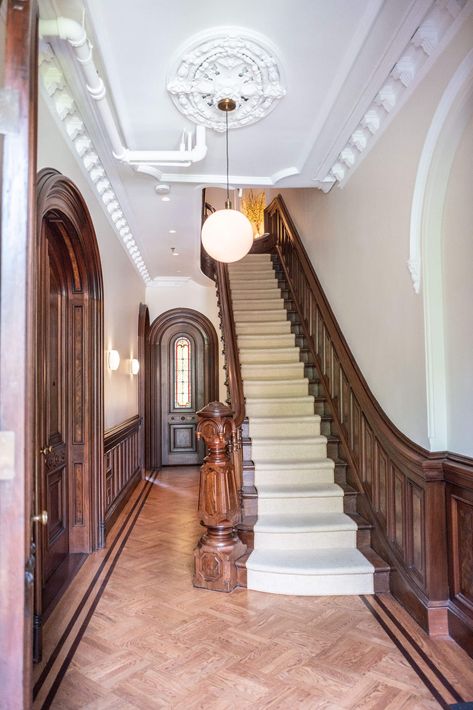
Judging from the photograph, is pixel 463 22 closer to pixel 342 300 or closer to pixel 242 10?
pixel 242 10

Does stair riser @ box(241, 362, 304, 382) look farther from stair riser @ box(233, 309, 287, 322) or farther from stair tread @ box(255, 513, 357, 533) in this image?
stair tread @ box(255, 513, 357, 533)

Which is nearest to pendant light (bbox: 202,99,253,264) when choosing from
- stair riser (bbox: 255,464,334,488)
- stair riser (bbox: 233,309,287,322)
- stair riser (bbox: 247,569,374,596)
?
stair riser (bbox: 255,464,334,488)

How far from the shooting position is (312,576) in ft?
10.3

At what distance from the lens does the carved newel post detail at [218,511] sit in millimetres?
3219

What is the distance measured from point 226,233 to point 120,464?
291cm

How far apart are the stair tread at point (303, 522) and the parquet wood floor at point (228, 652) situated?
0.49m

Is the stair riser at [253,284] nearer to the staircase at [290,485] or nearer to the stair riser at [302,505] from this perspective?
the staircase at [290,485]

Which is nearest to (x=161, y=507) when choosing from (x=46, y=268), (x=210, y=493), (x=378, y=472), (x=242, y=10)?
(x=210, y=493)

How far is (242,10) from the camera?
233 centimetres

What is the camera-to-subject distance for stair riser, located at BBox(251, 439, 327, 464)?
4.20 m

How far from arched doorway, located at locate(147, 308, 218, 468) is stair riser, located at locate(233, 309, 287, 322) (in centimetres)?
201

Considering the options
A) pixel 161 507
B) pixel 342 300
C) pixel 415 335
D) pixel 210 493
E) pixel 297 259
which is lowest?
pixel 161 507

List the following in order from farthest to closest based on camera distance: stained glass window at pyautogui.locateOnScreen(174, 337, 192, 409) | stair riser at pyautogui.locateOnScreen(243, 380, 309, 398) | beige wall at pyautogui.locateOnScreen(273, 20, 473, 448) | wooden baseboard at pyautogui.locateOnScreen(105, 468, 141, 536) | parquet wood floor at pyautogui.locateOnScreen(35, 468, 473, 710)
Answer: stained glass window at pyautogui.locateOnScreen(174, 337, 192, 409), stair riser at pyautogui.locateOnScreen(243, 380, 309, 398), wooden baseboard at pyautogui.locateOnScreen(105, 468, 141, 536), beige wall at pyautogui.locateOnScreen(273, 20, 473, 448), parquet wood floor at pyautogui.locateOnScreen(35, 468, 473, 710)

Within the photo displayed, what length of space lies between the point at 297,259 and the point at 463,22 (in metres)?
3.97
